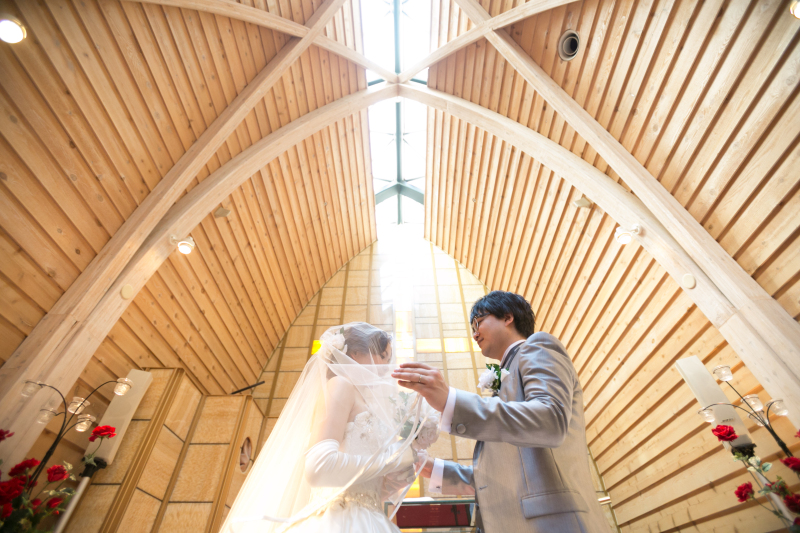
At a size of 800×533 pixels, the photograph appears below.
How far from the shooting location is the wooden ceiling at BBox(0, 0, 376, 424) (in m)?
2.99

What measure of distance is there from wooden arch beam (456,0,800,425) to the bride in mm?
2549

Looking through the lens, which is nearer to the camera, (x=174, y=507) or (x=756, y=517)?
(x=756, y=517)

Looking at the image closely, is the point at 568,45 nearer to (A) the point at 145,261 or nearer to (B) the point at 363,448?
(B) the point at 363,448

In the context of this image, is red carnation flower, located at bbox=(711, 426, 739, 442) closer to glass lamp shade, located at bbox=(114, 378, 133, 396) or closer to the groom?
the groom

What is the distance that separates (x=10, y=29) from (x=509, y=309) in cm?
320

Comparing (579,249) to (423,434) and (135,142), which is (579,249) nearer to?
(423,434)

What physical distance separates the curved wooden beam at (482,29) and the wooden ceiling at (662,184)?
157mm

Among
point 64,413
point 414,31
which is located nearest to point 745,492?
point 64,413

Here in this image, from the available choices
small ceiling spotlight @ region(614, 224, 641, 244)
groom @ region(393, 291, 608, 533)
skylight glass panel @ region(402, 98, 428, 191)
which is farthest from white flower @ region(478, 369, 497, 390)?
skylight glass panel @ region(402, 98, 428, 191)

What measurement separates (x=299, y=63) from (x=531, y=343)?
4779mm

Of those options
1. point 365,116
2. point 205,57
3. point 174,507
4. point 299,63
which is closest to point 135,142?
point 205,57

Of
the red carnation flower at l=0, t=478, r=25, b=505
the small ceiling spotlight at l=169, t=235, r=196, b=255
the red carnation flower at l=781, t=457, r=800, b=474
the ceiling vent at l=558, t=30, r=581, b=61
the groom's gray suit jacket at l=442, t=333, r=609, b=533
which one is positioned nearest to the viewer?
the groom's gray suit jacket at l=442, t=333, r=609, b=533

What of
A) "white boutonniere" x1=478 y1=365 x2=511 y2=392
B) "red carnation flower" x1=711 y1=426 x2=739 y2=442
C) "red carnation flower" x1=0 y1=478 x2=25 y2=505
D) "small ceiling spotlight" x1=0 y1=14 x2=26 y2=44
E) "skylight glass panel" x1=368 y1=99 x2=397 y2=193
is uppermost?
"skylight glass panel" x1=368 y1=99 x2=397 y2=193

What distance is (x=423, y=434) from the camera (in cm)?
197
